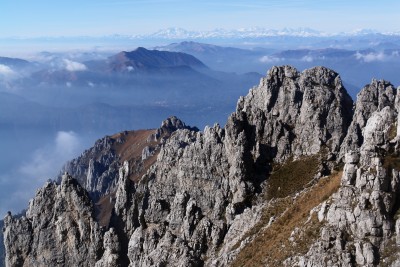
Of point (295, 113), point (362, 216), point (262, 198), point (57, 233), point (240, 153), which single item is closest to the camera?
point (362, 216)

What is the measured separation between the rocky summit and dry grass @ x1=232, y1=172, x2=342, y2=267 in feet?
0.55

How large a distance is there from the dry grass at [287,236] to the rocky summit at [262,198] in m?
0.17

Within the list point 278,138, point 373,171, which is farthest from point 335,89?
point 373,171

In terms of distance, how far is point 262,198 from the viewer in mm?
102500

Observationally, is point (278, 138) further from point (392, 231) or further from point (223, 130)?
point (392, 231)

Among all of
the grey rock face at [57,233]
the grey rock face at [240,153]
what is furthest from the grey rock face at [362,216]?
the grey rock face at [57,233]

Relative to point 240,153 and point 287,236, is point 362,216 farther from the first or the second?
point 240,153

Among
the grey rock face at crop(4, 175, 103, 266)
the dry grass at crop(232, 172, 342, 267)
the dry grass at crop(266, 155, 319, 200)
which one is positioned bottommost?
the grey rock face at crop(4, 175, 103, 266)

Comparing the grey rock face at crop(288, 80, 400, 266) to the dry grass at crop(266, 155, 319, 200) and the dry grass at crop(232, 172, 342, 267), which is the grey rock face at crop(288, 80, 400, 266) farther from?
the dry grass at crop(266, 155, 319, 200)

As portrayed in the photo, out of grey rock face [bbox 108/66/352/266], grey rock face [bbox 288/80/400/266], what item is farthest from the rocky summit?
grey rock face [bbox 108/66/352/266]

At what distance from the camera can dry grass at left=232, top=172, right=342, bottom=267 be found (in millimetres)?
46444

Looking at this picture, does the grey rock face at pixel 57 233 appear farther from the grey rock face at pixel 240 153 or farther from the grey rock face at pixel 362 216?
the grey rock face at pixel 362 216

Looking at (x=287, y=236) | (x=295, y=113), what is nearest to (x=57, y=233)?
(x=287, y=236)

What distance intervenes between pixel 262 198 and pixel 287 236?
5270 centimetres
